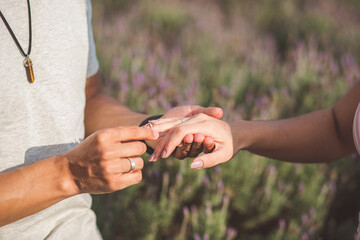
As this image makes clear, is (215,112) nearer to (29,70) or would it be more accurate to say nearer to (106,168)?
(106,168)

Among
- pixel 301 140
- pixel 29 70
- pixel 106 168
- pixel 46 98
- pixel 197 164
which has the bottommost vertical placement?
pixel 301 140

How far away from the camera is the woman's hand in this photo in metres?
1.18

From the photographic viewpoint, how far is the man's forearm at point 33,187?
0.98 m

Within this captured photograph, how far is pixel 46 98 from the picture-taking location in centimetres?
116

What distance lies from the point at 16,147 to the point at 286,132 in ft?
3.54

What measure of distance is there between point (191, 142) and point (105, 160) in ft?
1.05

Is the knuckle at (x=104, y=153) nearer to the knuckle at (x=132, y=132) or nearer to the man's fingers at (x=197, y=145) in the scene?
the knuckle at (x=132, y=132)

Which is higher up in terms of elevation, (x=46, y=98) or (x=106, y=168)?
(x=46, y=98)

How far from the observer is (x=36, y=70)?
1145 mm

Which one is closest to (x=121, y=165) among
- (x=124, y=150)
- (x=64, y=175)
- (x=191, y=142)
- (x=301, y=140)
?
(x=124, y=150)

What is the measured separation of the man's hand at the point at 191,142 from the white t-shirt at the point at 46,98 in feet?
1.11

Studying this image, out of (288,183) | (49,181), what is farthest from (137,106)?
(49,181)

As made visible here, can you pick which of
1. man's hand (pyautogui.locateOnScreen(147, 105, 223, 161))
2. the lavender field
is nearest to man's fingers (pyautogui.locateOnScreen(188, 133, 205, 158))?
man's hand (pyautogui.locateOnScreen(147, 105, 223, 161))

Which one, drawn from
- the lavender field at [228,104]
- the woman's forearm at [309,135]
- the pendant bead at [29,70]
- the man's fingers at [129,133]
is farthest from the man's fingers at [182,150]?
the lavender field at [228,104]
